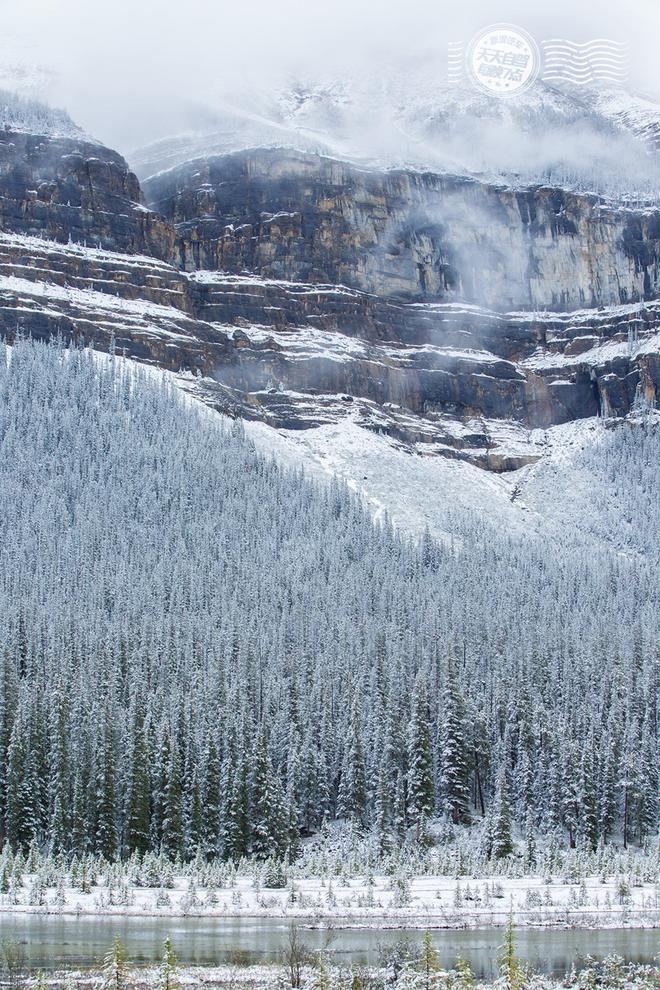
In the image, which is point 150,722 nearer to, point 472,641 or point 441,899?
point 441,899

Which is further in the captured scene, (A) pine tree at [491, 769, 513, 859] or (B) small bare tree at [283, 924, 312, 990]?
(A) pine tree at [491, 769, 513, 859]

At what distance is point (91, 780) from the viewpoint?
97.1 meters

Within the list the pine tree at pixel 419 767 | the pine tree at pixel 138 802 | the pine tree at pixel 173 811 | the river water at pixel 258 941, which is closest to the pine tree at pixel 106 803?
the pine tree at pixel 138 802

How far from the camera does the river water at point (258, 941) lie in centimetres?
5825

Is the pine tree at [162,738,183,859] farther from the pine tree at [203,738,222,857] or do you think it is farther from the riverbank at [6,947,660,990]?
the riverbank at [6,947,660,990]

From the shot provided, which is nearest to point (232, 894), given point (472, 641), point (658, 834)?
point (658, 834)

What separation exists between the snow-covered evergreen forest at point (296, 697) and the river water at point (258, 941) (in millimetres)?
24340

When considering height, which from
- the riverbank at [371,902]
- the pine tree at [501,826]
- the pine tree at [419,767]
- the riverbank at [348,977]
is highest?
the pine tree at [419,767]

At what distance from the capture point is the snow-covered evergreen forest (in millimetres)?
97688

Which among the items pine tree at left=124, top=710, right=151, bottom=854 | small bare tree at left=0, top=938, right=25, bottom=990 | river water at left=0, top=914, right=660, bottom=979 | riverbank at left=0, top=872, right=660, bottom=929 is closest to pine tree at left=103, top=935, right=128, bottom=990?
small bare tree at left=0, top=938, right=25, bottom=990

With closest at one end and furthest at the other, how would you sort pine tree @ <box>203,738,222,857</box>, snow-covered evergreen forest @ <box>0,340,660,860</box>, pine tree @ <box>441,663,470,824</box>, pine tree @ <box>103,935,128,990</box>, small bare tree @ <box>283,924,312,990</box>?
pine tree @ <box>103,935,128,990</box>, small bare tree @ <box>283,924,312,990</box>, pine tree @ <box>203,738,222,857</box>, snow-covered evergreen forest @ <box>0,340,660,860</box>, pine tree @ <box>441,663,470,824</box>

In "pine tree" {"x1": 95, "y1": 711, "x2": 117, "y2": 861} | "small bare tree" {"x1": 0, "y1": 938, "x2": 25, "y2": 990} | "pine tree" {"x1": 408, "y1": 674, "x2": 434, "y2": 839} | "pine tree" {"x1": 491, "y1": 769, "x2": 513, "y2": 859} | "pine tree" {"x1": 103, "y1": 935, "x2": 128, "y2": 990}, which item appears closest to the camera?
"pine tree" {"x1": 103, "y1": 935, "x2": 128, "y2": 990}

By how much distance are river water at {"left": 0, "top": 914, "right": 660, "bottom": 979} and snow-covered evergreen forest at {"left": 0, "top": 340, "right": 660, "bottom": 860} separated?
79.9ft

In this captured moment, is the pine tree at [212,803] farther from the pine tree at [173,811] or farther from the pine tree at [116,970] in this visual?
the pine tree at [116,970]
